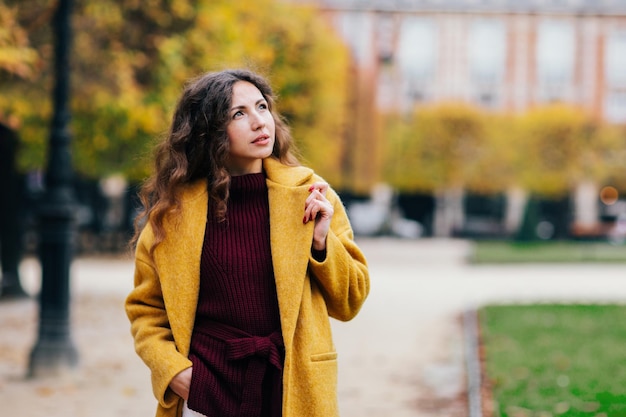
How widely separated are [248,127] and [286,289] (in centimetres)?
50

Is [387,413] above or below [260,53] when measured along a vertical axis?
below

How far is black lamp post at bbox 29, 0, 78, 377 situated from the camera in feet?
27.8

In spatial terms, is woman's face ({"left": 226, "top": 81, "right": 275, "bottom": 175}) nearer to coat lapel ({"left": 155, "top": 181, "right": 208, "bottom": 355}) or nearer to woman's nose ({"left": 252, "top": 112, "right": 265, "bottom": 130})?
woman's nose ({"left": 252, "top": 112, "right": 265, "bottom": 130})


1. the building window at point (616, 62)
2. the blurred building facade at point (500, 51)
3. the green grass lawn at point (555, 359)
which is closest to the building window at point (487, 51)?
the blurred building facade at point (500, 51)

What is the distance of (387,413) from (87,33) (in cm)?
782

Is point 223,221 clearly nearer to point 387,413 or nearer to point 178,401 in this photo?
point 178,401

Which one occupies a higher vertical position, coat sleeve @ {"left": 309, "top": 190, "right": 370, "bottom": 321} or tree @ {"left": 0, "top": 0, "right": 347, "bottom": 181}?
tree @ {"left": 0, "top": 0, "right": 347, "bottom": 181}

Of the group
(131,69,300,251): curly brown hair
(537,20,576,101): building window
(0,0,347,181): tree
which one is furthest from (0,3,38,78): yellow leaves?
(537,20,576,101): building window

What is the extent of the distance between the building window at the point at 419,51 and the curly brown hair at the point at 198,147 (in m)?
51.3

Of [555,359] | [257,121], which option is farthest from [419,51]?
[257,121]

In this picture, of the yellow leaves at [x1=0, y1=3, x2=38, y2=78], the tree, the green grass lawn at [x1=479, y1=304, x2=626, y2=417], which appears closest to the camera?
the green grass lawn at [x1=479, y1=304, x2=626, y2=417]

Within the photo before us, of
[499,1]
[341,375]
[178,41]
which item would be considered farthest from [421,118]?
[341,375]

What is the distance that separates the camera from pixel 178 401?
283 centimetres

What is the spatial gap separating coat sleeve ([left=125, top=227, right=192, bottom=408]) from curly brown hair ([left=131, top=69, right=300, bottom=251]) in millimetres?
134
